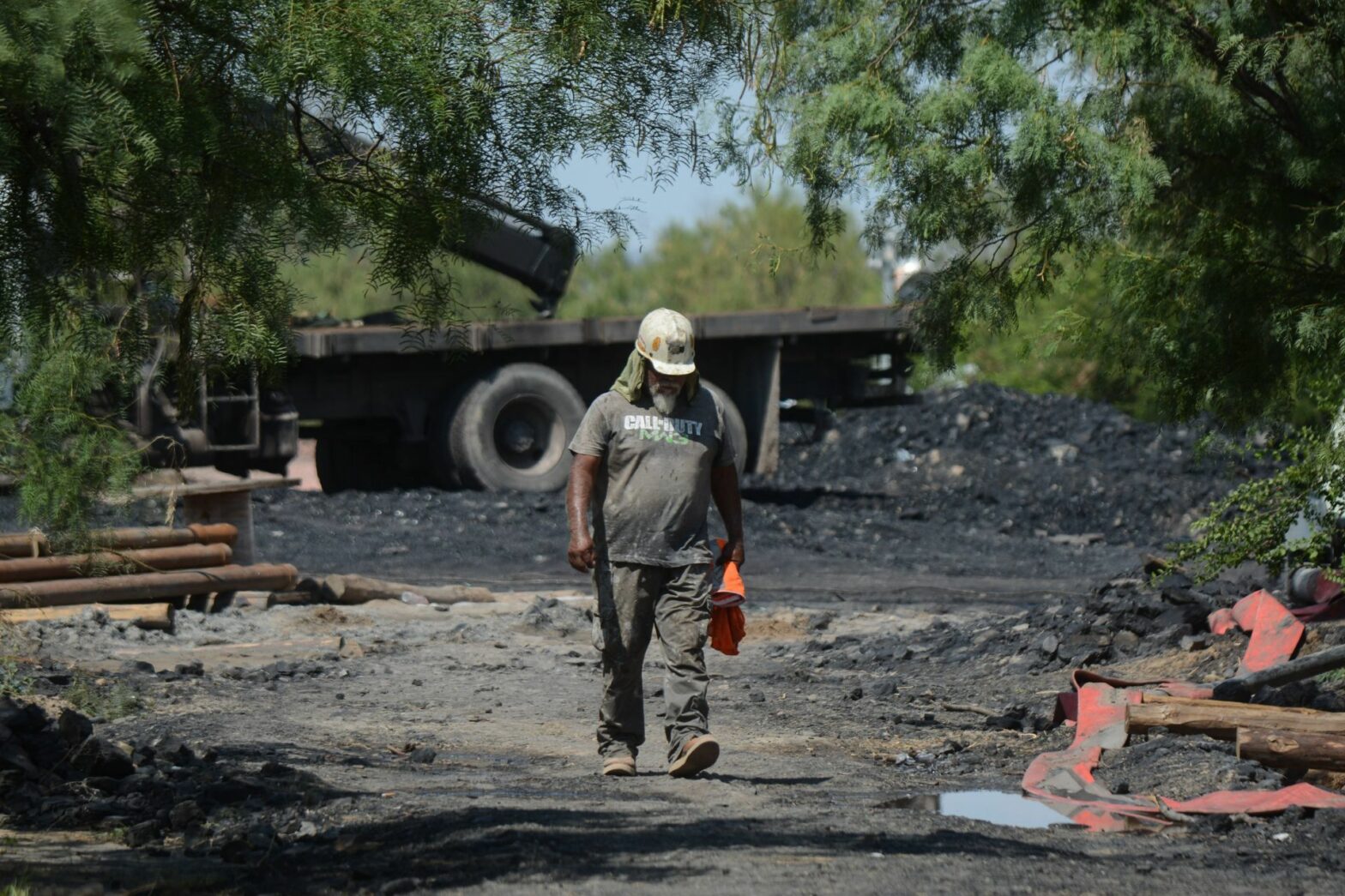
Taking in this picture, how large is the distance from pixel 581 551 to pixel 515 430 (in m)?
14.0

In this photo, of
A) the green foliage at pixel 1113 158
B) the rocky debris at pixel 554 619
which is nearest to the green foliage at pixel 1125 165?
the green foliage at pixel 1113 158

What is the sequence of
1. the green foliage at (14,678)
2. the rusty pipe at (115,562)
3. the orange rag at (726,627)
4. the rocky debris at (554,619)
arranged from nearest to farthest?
1. the orange rag at (726,627)
2. the green foliage at (14,678)
3. the rusty pipe at (115,562)
4. the rocky debris at (554,619)

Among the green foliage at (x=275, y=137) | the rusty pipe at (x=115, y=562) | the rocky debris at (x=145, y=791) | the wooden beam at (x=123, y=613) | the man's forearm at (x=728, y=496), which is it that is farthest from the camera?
the wooden beam at (x=123, y=613)

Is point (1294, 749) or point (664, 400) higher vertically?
point (664, 400)

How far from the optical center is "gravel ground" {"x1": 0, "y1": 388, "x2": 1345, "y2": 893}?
4.89 m

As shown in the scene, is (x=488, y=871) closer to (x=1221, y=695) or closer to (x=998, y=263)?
(x=1221, y=695)

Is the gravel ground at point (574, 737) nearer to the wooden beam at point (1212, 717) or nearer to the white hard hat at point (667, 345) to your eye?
the wooden beam at point (1212, 717)

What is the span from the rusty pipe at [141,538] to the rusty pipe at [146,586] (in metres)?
0.22

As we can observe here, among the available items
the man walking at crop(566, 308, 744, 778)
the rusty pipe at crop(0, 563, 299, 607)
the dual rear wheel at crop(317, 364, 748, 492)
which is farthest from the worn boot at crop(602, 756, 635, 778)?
the dual rear wheel at crop(317, 364, 748, 492)

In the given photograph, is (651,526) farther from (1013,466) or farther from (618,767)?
(1013,466)

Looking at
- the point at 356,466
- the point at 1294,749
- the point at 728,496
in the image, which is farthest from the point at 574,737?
the point at 356,466

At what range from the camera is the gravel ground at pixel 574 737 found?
16.1 feet

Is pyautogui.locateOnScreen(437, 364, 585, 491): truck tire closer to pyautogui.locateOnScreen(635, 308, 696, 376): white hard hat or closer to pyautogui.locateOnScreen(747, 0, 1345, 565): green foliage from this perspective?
pyautogui.locateOnScreen(747, 0, 1345, 565): green foliage

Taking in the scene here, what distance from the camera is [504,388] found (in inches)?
785
